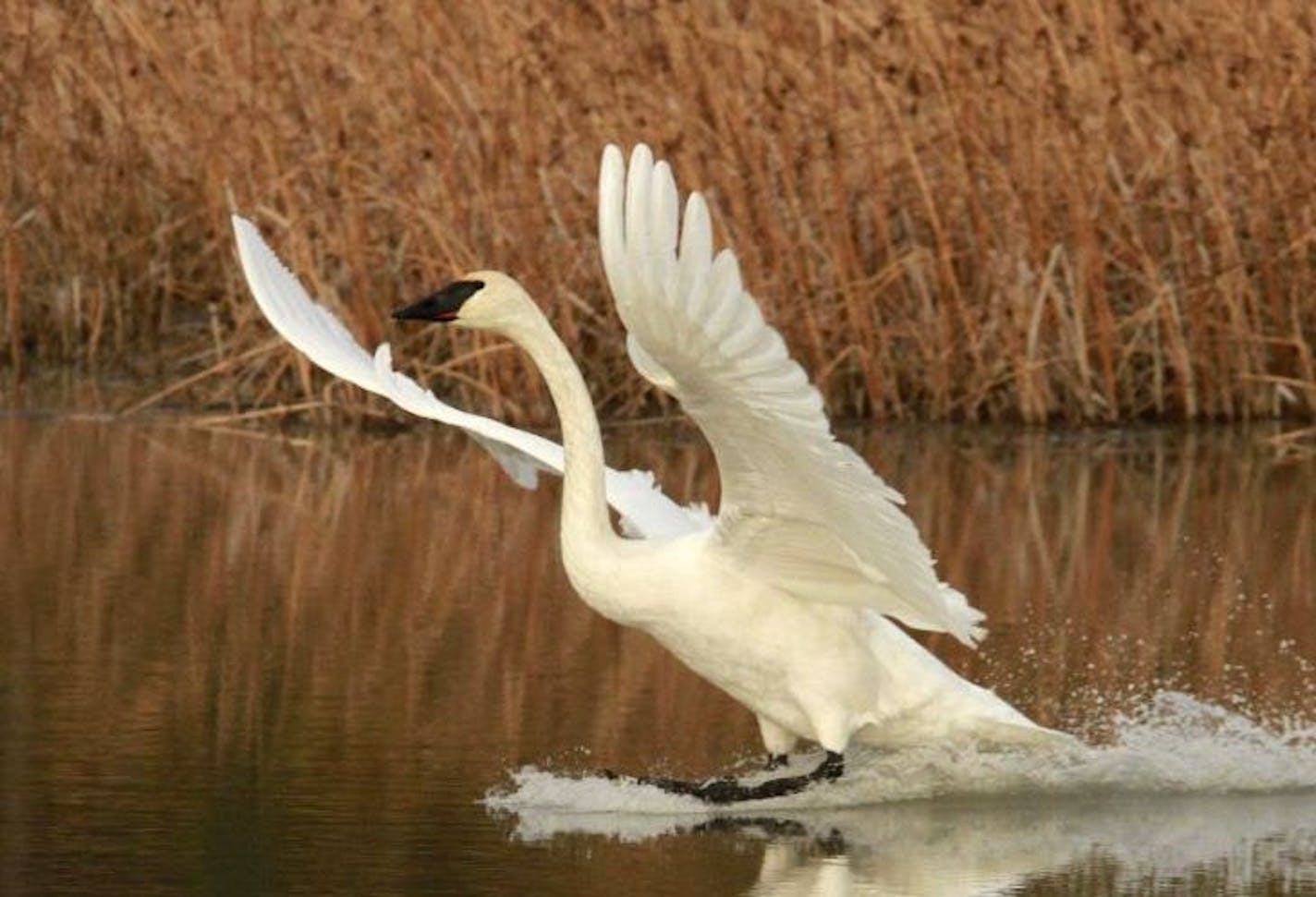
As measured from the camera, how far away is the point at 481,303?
7.83 meters

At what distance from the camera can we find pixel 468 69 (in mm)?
14680

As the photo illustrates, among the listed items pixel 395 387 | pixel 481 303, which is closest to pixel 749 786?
pixel 481 303

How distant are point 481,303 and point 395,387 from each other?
3.07ft

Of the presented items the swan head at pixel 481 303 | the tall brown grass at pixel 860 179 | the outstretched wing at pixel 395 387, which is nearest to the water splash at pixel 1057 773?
the outstretched wing at pixel 395 387

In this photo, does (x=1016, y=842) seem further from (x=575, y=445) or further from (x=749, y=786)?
(x=575, y=445)

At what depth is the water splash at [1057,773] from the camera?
771 cm

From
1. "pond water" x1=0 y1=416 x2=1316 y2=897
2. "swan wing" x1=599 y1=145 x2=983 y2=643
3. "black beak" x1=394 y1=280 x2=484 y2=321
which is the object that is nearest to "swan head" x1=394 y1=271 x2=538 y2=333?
"black beak" x1=394 y1=280 x2=484 y2=321

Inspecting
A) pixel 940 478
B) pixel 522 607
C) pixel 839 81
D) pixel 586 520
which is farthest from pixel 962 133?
pixel 586 520

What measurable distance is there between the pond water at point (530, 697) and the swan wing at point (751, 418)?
20.4 inches

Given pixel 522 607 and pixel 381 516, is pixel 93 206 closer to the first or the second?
pixel 381 516

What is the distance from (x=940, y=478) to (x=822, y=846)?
621cm

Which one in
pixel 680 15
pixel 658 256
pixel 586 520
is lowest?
pixel 586 520

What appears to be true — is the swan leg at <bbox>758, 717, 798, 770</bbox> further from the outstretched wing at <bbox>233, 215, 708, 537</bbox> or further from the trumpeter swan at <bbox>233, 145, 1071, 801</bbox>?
the outstretched wing at <bbox>233, 215, 708, 537</bbox>

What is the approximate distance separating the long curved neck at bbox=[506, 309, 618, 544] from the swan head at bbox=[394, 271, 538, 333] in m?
0.04
